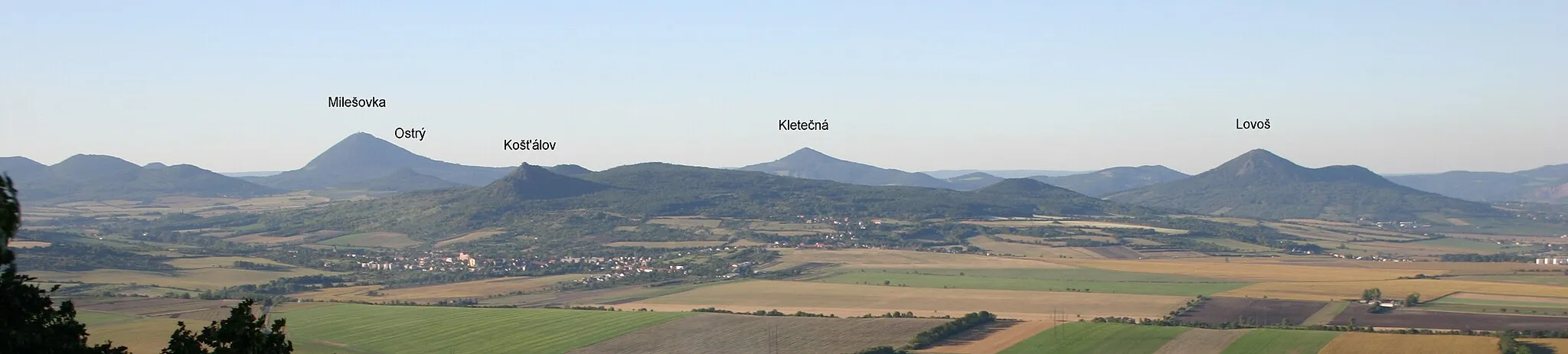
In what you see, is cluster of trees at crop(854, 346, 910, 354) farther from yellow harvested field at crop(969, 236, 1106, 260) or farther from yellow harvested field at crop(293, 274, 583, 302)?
yellow harvested field at crop(969, 236, 1106, 260)

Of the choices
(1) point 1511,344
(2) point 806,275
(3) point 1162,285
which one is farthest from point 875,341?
(2) point 806,275

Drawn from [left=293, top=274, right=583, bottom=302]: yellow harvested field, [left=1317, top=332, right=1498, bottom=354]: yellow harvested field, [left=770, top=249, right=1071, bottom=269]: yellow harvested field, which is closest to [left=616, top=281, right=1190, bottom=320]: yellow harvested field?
[left=293, top=274, right=583, bottom=302]: yellow harvested field

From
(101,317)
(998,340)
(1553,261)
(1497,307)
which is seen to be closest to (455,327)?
(101,317)

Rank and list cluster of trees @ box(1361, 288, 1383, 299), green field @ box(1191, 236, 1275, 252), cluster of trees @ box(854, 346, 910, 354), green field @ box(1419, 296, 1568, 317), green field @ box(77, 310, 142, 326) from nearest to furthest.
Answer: cluster of trees @ box(854, 346, 910, 354) < green field @ box(77, 310, 142, 326) < green field @ box(1419, 296, 1568, 317) < cluster of trees @ box(1361, 288, 1383, 299) < green field @ box(1191, 236, 1275, 252)

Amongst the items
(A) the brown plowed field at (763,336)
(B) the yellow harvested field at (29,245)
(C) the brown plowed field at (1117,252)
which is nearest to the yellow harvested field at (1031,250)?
(C) the brown plowed field at (1117,252)

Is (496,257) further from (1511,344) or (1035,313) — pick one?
(1511,344)

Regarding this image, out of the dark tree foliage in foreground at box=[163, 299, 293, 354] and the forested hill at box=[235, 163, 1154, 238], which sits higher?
the forested hill at box=[235, 163, 1154, 238]

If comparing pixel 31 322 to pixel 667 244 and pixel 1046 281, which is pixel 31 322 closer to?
pixel 1046 281
